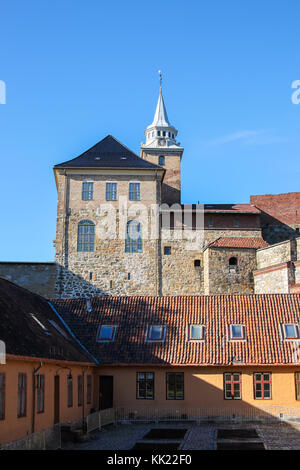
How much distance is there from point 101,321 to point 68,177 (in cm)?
1828

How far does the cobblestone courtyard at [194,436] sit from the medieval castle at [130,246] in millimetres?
17379

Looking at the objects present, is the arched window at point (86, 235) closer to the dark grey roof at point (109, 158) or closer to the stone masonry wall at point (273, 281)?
the dark grey roof at point (109, 158)

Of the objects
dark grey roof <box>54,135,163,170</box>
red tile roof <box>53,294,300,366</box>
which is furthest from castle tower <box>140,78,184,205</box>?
red tile roof <box>53,294,300,366</box>

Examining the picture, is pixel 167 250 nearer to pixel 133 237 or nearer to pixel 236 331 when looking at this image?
pixel 133 237

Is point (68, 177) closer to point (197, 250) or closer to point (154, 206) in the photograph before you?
point (154, 206)

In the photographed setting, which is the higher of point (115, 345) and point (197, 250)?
point (197, 250)

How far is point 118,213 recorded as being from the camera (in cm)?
4094

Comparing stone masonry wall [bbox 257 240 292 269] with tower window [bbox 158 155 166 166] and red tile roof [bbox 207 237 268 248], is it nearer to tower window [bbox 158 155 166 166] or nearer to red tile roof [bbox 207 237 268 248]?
red tile roof [bbox 207 237 268 248]

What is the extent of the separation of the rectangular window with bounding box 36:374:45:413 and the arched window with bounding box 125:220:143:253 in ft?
77.9

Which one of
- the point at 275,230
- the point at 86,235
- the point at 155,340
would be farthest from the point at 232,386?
the point at 275,230

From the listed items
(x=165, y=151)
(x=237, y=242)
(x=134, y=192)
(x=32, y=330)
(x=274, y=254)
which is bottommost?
(x=32, y=330)

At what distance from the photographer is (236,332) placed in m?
23.9

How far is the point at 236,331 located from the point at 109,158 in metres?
21.9
